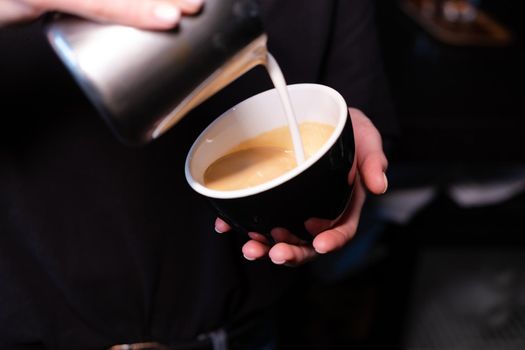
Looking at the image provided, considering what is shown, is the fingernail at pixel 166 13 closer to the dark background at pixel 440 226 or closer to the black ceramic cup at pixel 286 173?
the black ceramic cup at pixel 286 173

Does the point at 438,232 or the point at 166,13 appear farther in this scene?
the point at 438,232

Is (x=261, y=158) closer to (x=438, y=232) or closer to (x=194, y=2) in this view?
(x=194, y=2)

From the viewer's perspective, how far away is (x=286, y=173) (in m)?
0.46

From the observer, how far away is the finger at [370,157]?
54 cm

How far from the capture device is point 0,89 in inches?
22.8

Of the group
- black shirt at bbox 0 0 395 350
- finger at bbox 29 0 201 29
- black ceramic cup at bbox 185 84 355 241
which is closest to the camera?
finger at bbox 29 0 201 29

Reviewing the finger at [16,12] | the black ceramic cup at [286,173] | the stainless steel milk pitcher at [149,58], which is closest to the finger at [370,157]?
the black ceramic cup at [286,173]

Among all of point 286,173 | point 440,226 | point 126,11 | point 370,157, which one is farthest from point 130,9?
point 440,226

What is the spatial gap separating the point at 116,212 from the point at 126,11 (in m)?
0.34

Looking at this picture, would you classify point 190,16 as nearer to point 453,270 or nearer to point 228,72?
point 228,72

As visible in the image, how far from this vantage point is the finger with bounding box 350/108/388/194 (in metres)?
0.54

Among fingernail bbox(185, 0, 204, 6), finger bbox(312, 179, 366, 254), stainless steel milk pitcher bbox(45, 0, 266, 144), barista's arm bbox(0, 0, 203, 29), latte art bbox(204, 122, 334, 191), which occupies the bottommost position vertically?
finger bbox(312, 179, 366, 254)

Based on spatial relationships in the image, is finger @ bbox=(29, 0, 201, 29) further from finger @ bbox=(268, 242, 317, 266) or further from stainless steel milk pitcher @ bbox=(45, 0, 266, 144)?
finger @ bbox=(268, 242, 317, 266)

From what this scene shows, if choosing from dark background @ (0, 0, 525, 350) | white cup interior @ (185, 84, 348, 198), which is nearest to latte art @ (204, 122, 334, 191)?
white cup interior @ (185, 84, 348, 198)
